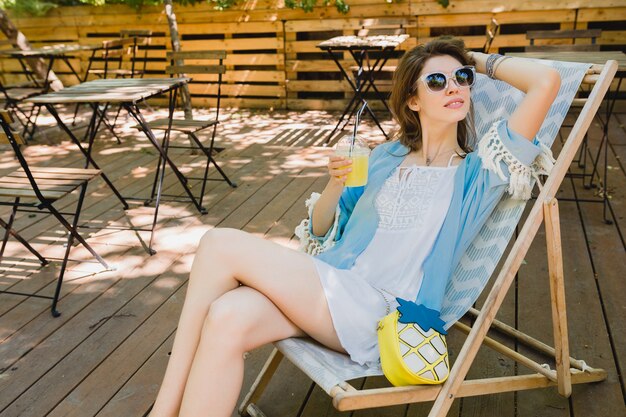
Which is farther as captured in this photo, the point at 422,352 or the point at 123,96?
the point at 123,96

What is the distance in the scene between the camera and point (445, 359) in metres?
1.59

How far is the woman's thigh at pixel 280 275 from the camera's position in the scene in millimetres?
A: 1734

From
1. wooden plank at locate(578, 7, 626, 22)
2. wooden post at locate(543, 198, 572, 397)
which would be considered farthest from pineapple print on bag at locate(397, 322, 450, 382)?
wooden plank at locate(578, 7, 626, 22)

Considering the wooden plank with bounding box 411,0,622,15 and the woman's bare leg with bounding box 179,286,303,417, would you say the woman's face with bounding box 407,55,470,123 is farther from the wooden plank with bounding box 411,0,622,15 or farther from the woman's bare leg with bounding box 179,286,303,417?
the wooden plank with bounding box 411,0,622,15

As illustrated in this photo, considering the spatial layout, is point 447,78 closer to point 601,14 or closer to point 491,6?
point 491,6

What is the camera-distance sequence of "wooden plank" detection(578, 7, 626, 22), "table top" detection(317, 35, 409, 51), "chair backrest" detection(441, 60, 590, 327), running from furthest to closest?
"wooden plank" detection(578, 7, 626, 22)
"table top" detection(317, 35, 409, 51)
"chair backrest" detection(441, 60, 590, 327)

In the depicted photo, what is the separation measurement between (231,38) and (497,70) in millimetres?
5872

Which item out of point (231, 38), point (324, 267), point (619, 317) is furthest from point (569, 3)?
point (324, 267)

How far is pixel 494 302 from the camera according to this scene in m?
1.65

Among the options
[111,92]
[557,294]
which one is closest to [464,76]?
[557,294]

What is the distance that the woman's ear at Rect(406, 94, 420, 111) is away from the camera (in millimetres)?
2111

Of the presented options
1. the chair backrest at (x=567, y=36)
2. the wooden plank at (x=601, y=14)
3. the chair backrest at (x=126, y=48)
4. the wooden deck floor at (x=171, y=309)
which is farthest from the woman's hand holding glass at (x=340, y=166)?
the wooden plank at (x=601, y=14)

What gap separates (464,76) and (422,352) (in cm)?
94


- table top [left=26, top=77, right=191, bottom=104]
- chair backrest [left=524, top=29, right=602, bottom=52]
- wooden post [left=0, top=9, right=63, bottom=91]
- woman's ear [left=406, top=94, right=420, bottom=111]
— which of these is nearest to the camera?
woman's ear [left=406, top=94, right=420, bottom=111]
